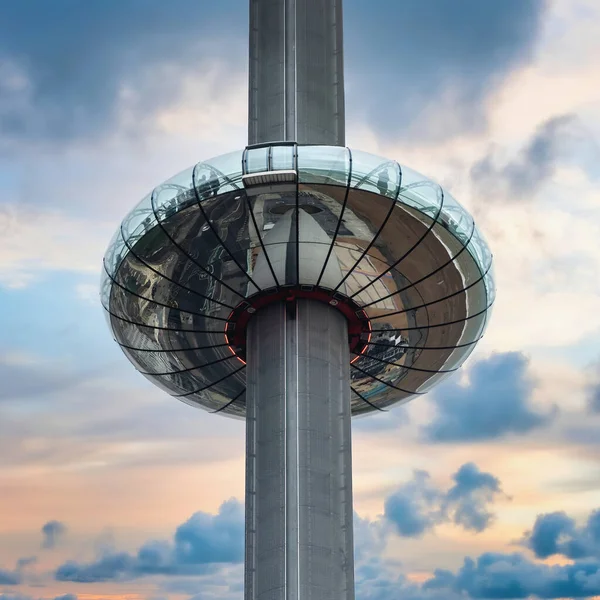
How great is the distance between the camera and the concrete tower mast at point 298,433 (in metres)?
29.2

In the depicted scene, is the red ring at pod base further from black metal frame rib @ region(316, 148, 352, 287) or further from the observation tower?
black metal frame rib @ region(316, 148, 352, 287)

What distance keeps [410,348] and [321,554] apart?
810 cm

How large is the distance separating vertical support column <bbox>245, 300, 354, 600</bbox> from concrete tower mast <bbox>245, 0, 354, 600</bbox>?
26 millimetres

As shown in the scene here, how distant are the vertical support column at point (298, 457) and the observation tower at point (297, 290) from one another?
37 millimetres

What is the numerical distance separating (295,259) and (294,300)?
3.99 feet

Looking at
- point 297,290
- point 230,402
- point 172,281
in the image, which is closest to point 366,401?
point 230,402

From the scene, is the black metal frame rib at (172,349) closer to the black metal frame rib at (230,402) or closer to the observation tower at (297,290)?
the observation tower at (297,290)

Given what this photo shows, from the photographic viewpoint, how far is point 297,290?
105ft

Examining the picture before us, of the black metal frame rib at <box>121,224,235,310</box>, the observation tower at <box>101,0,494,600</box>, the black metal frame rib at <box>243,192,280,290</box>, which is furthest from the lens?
the black metal frame rib at <box>121,224,235,310</box>

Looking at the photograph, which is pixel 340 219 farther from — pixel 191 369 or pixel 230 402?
pixel 230 402

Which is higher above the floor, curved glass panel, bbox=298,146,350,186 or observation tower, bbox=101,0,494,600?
curved glass panel, bbox=298,146,350,186

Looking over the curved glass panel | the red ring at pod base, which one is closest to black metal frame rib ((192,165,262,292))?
the red ring at pod base

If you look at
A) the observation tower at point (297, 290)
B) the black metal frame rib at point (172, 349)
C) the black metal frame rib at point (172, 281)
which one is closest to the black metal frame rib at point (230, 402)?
the observation tower at point (297, 290)

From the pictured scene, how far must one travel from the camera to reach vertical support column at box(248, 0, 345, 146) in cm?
3494
